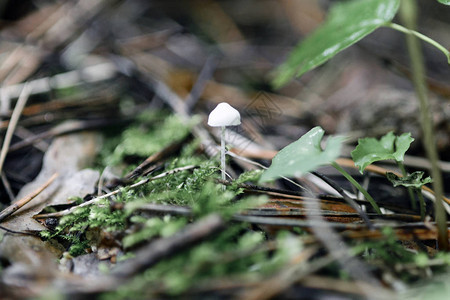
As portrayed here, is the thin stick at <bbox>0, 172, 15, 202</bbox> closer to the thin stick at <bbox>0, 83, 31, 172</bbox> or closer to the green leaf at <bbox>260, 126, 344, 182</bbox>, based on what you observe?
the thin stick at <bbox>0, 83, 31, 172</bbox>

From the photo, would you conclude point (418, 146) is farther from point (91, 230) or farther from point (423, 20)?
point (423, 20)

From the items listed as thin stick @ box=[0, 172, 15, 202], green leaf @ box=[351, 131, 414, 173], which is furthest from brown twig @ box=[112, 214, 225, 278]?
thin stick @ box=[0, 172, 15, 202]

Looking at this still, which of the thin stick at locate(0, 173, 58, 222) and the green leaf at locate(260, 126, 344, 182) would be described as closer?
the green leaf at locate(260, 126, 344, 182)

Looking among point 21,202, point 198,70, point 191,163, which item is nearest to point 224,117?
point 191,163

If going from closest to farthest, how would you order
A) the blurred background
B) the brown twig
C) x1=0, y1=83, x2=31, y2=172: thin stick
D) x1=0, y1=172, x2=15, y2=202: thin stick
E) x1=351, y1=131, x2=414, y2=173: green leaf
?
the brown twig → x1=351, y1=131, x2=414, y2=173: green leaf → x1=0, y1=172, x2=15, y2=202: thin stick → x1=0, y1=83, x2=31, y2=172: thin stick → the blurred background

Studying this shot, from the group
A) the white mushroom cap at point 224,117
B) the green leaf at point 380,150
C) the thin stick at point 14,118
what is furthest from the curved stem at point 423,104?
the thin stick at point 14,118

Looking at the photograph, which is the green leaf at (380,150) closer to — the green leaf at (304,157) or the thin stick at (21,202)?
the green leaf at (304,157)

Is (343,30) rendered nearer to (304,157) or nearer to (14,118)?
(304,157)
